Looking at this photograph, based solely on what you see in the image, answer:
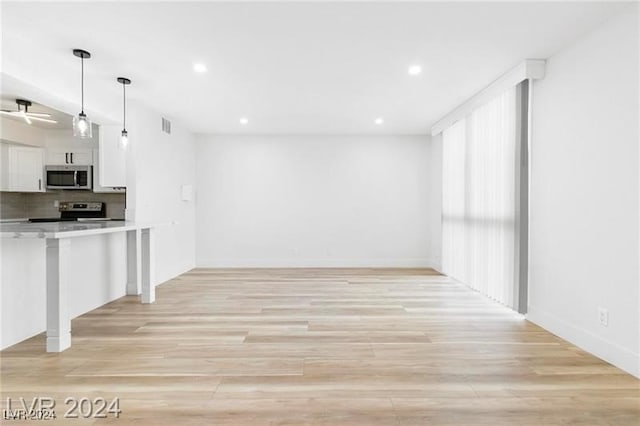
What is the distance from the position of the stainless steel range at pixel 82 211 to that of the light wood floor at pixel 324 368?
190cm

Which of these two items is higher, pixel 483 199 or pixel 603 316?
pixel 483 199

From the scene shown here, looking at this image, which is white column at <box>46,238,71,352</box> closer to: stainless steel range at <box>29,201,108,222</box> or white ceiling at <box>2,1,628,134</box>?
white ceiling at <box>2,1,628,134</box>

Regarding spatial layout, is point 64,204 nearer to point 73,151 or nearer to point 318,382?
point 73,151

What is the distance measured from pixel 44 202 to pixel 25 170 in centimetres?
63

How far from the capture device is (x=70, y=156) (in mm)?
5727

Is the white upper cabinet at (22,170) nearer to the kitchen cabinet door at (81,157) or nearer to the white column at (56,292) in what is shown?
the kitchen cabinet door at (81,157)

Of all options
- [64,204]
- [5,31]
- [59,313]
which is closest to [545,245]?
[59,313]

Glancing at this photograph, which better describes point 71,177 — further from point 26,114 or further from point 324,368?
point 324,368

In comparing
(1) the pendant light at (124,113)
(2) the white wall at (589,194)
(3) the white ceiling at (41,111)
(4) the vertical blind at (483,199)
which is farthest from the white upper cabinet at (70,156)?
(2) the white wall at (589,194)

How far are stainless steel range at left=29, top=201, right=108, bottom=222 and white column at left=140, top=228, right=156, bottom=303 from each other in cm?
141

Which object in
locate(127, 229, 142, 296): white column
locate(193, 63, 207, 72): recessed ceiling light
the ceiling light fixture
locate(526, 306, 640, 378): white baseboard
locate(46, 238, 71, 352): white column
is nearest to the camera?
locate(526, 306, 640, 378): white baseboard

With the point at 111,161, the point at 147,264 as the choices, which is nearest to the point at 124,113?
the point at 111,161

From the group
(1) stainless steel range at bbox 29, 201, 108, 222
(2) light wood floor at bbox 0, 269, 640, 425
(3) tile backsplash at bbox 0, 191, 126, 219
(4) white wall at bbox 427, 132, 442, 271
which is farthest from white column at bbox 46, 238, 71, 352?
(4) white wall at bbox 427, 132, 442, 271

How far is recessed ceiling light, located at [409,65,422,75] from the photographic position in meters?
3.77
